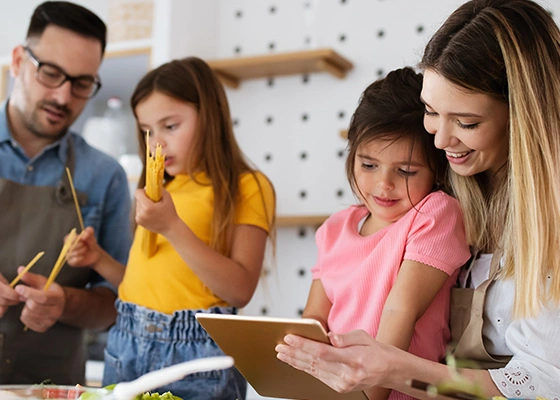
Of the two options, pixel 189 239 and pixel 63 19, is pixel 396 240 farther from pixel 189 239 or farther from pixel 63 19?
pixel 63 19

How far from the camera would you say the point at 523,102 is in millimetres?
1113

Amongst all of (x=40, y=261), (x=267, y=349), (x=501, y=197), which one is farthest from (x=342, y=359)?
(x=40, y=261)

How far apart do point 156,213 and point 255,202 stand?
0.27 metres

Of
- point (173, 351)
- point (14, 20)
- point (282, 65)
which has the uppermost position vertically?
point (14, 20)

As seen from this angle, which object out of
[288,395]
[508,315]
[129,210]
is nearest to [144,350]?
[288,395]

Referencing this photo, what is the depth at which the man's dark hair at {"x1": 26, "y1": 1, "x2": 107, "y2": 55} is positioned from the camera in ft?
6.23

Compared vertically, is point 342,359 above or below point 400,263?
below

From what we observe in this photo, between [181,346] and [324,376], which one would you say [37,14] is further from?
[324,376]

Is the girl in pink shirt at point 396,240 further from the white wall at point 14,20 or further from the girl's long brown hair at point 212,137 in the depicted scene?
the white wall at point 14,20

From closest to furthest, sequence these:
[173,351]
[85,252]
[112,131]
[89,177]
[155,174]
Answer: [155,174], [173,351], [85,252], [89,177], [112,131]

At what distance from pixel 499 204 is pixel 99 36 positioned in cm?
124

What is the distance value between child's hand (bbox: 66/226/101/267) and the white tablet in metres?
0.68

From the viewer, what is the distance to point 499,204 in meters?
1.25

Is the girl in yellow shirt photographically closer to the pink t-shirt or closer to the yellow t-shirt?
the yellow t-shirt
